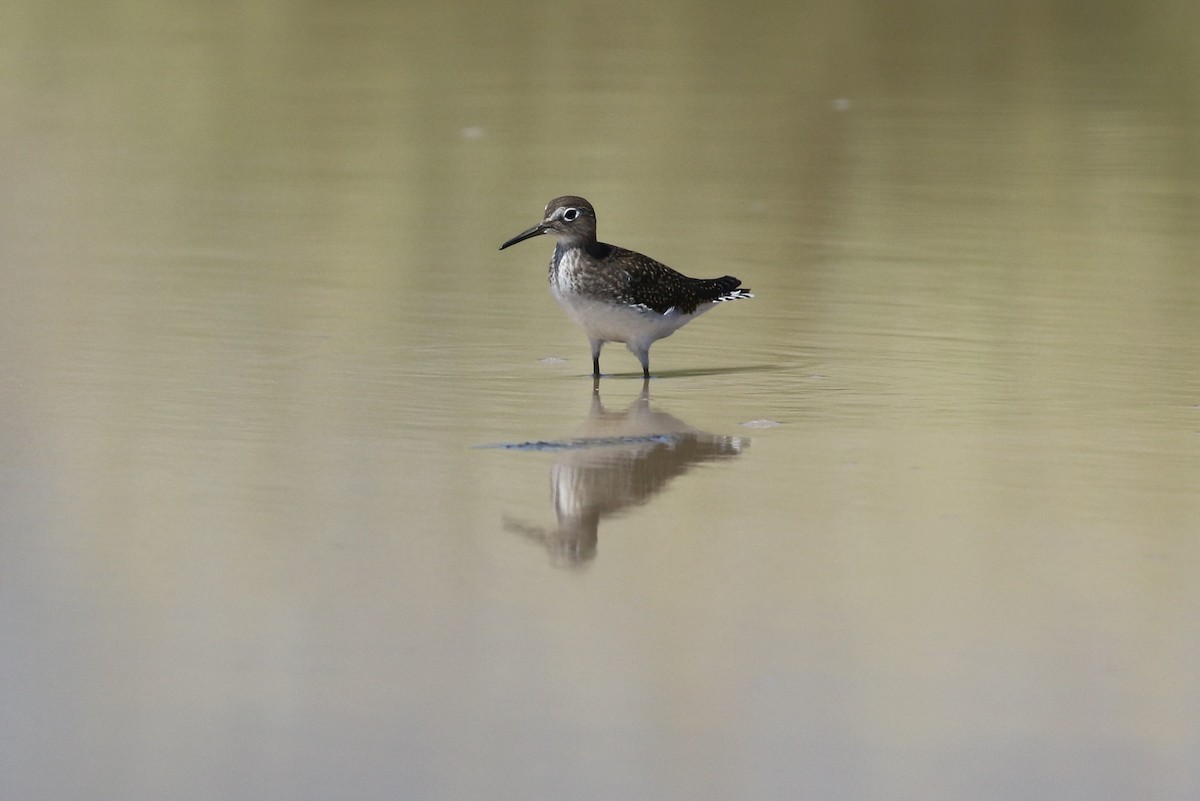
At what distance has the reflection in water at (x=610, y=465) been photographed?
5750mm

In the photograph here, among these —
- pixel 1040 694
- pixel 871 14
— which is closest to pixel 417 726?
pixel 1040 694

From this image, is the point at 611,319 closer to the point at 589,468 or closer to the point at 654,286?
the point at 654,286

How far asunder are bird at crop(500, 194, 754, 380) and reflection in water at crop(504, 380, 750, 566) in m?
0.65

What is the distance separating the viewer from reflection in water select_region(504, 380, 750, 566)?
5.75m

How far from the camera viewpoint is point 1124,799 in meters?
3.95

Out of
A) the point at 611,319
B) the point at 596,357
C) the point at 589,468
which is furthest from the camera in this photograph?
the point at 596,357

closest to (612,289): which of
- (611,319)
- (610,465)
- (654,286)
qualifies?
(611,319)

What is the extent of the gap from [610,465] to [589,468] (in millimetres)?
92

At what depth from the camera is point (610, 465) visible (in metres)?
6.62

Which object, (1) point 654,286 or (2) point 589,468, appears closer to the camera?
(2) point 589,468

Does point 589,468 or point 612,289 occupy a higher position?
point 612,289

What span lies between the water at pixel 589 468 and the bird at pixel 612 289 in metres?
0.27

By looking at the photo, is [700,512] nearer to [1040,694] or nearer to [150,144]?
[1040,694]

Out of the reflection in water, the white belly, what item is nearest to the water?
the reflection in water
